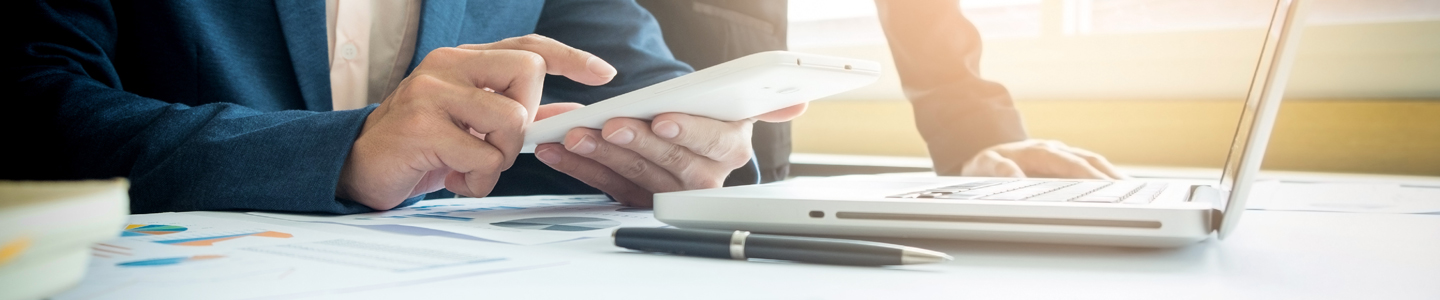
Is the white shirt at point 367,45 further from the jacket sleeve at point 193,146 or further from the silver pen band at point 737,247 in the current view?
the silver pen band at point 737,247

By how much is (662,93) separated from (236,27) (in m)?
0.63

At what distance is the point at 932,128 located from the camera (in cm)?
134

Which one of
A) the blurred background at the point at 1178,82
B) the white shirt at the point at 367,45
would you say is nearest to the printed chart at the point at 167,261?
the white shirt at the point at 367,45

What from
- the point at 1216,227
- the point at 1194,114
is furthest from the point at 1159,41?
the point at 1216,227

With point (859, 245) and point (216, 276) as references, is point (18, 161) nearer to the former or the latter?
point (216, 276)

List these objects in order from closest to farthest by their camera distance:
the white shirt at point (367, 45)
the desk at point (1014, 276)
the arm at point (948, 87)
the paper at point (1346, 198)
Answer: the desk at point (1014, 276)
the paper at point (1346, 198)
the white shirt at point (367, 45)
the arm at point (948, 87)

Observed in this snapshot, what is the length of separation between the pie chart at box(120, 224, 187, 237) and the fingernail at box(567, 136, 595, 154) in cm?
25

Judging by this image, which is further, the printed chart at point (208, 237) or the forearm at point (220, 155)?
the forearm at point (220, 155)

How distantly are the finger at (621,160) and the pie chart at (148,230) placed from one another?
247mm

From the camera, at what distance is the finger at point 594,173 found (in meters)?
0.65

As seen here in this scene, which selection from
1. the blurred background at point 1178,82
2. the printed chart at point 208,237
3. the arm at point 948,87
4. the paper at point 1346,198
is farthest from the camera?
the blurred background at point 1178,82

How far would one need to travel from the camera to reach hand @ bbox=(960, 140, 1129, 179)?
38.1 inches

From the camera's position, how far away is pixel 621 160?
636mm

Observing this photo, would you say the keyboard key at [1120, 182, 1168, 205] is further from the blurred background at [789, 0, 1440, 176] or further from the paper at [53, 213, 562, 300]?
the blurred background at [789, 0, 1440, 176]
